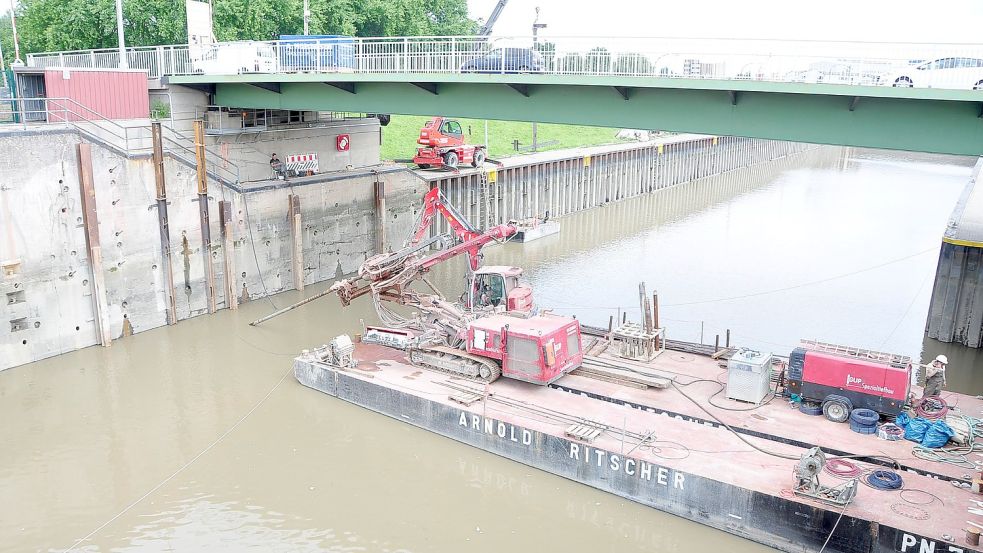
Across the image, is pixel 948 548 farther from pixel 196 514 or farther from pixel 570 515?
pixel 196 514

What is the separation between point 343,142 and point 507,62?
1434cm

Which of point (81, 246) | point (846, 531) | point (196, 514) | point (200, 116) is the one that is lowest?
point (196, 514)

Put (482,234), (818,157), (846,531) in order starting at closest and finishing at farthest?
(846,531) → (482,234) → (818,157)

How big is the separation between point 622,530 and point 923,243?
3398 cm

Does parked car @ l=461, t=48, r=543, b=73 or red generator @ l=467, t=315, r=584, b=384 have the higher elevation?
parked car @ l=461, t=48, r=543, b=73

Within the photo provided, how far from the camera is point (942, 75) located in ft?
54.9

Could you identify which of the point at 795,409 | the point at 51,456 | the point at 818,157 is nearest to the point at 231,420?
the point at 51,456

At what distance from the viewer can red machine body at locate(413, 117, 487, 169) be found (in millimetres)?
40281

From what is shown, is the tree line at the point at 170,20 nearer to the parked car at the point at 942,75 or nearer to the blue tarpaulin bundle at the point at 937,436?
the parked car at the point at 942,75

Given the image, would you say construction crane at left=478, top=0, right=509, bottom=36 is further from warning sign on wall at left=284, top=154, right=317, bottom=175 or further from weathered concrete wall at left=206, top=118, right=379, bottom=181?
warning sign on wall at left=284, top=154, right=317, bottom=175

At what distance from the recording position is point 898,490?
14.3 metres

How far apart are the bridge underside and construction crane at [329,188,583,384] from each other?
3770 mm

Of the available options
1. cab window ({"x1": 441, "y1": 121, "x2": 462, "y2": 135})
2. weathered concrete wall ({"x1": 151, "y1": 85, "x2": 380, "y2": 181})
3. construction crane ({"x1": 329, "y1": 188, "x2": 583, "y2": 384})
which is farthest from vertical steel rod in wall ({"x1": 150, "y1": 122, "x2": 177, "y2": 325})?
cab window ({"x1": 441, "y1": 121, "x2": 462, "y2": 135})

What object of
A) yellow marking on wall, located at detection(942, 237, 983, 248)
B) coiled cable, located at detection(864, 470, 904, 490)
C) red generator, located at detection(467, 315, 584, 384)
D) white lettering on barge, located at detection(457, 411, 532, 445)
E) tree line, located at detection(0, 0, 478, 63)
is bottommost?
white lettering on barge, located at detection(457, 411, 532, 445)
